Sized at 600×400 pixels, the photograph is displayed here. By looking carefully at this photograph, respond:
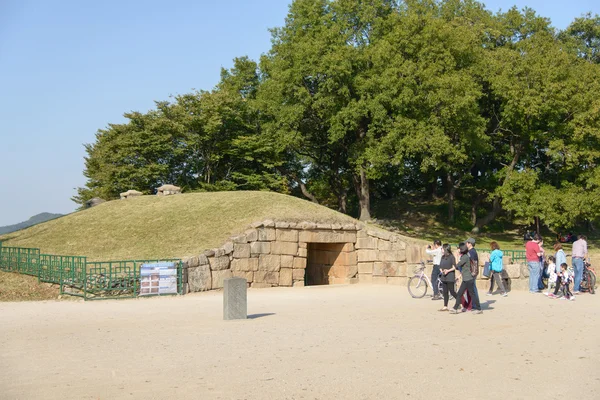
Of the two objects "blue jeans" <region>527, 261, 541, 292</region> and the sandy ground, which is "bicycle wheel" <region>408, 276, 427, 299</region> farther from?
"blue jeans" <region>527, 261, 541, 292</region>

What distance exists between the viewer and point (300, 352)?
31.0 feet

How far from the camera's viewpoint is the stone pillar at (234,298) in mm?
12977

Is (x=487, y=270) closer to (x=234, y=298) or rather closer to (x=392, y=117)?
(x=234, y=298)

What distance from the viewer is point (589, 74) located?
117ft

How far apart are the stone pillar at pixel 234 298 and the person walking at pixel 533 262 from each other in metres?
10.4

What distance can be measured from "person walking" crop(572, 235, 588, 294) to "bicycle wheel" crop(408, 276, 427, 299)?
15.5 feet

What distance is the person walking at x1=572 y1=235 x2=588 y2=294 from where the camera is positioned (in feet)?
60.0

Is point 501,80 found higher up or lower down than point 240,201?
higher up

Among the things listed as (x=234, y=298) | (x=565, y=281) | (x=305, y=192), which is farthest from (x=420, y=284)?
(x=305, y=192)

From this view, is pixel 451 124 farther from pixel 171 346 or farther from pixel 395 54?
pixel 171 346

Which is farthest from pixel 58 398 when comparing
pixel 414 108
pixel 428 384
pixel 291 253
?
pixel 414 108

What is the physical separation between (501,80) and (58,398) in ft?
107

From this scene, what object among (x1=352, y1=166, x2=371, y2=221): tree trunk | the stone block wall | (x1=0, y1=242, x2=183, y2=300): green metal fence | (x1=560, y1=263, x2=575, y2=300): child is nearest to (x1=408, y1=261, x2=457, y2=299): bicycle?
(x1=560, y1=263, x2=575, y2=300): child

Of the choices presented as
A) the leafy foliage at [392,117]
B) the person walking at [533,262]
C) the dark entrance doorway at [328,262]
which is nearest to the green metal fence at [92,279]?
the dark entrance doorway at [328,262]
